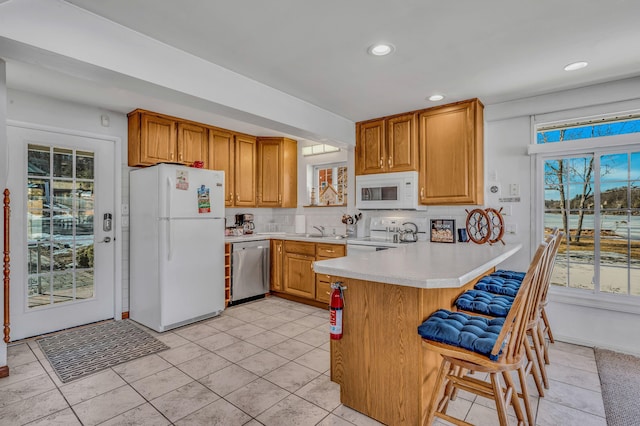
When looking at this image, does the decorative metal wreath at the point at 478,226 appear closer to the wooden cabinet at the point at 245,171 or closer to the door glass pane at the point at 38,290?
the wooden cabinet at the point at 245,171

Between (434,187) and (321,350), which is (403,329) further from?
(434,187)

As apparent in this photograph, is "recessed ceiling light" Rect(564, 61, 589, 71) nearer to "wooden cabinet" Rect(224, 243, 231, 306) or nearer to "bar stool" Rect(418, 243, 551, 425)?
"bar stool" Rect(418, 243, 551, 425)

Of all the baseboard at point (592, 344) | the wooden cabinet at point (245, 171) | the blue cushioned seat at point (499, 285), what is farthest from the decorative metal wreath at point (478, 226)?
the wooden cabinet at point (245, 171)

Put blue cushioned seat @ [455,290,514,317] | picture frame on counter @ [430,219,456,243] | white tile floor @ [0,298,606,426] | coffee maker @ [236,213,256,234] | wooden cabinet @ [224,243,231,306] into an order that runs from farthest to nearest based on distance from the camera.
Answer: coffee maker @ [236,213,256,234], wooden cabinet @ [224,243,231,306], picture frame on counter @ [430,219,456,243], white tile floor @ [0,298,606,426], blue cushioned seat @ [455,290,514,317]

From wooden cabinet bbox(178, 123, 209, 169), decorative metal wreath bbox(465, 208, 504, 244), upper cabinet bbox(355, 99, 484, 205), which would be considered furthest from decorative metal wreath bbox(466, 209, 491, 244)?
wooden cabinet bbox(178, 123, 209, 169)

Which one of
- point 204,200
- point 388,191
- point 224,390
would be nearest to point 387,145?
point 388,191

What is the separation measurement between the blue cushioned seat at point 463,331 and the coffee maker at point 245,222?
3604 mm

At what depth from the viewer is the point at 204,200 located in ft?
11.8

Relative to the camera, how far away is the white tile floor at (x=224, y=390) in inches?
75.1

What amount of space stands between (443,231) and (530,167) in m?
1.05

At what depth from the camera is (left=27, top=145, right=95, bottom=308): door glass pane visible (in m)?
3.17

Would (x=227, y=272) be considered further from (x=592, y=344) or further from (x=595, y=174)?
(x=595, y=174)

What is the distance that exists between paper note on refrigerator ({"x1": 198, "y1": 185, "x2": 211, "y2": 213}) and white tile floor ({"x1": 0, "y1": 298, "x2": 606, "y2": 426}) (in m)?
1.35

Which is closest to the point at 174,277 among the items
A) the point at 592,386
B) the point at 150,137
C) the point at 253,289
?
the point at 253,289
